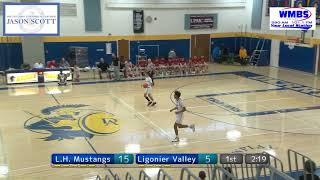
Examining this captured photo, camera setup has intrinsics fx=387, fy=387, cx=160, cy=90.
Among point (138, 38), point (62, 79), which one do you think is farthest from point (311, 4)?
point (62, 79)

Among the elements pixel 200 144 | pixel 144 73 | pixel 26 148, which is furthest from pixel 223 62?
pixel 26 148

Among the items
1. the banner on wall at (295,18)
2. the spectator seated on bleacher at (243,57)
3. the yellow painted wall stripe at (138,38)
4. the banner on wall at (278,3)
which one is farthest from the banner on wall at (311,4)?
the spectator seated on bleacher at (243,57)

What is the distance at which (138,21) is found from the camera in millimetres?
27969

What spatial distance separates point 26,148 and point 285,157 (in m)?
7.55

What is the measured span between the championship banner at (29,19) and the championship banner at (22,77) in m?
2.33

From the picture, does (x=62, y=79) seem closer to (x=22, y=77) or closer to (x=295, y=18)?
(x=22, y=77)

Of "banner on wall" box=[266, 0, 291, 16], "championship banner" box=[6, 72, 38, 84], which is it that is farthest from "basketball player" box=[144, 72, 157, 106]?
"banner on wall" box=[266, 0, 291, 16]

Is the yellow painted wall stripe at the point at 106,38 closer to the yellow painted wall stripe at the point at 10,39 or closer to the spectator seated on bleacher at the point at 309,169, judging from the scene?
the yellow painted wall stripe at the point at 10,39

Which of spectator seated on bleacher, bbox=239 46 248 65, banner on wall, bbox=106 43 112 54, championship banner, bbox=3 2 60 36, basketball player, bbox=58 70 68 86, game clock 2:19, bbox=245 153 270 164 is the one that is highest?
championship banner, bbox=3 2 60 36

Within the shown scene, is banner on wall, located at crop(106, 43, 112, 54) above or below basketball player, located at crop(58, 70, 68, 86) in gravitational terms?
above

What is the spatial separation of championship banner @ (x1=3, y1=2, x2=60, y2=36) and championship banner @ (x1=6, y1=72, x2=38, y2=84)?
2.33 meters

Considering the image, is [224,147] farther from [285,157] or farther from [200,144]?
[285,157]

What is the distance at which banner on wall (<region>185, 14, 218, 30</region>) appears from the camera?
29.5 meters

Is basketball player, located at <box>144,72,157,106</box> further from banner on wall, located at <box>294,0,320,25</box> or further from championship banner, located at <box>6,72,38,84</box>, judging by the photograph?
banner on wall, located at <box>294,0,320,25</box>
